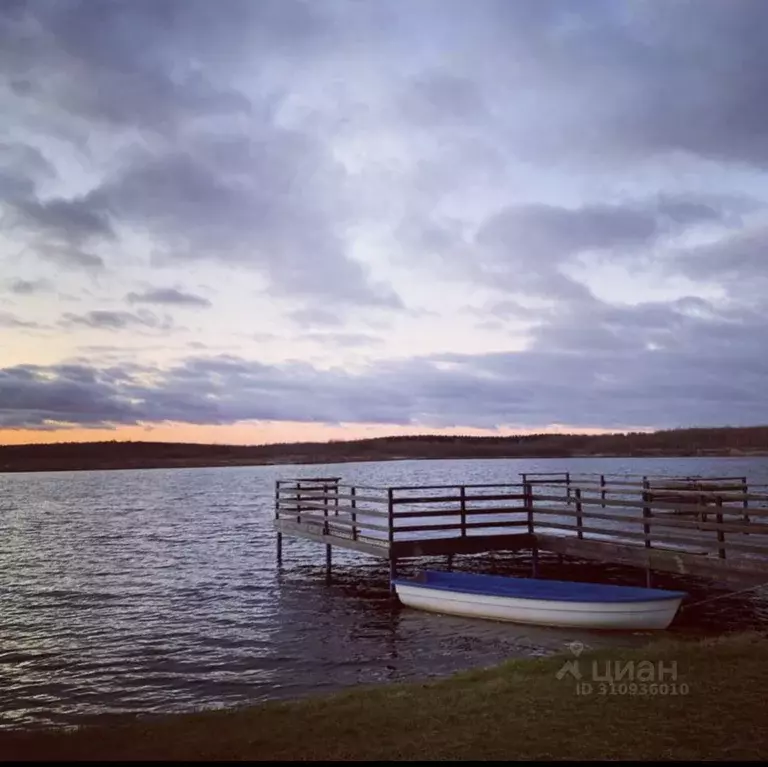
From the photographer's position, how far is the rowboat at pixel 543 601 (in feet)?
45.1

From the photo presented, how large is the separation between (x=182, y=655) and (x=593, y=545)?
9.82m

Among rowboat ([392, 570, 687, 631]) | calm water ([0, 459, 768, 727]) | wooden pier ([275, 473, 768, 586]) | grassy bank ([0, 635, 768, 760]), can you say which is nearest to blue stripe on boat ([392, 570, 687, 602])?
rowboat ([392, 570, 687, 631])

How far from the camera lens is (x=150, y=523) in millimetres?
47062

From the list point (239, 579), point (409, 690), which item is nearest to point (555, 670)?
point (409, 690)

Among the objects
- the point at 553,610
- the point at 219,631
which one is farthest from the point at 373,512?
the point at 553,610

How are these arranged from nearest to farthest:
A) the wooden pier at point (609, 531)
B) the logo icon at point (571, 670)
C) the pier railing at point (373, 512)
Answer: the logo icon at point (571, 670)
the wooden pier at point (609, 531)
the pier railing at point (373, 512)

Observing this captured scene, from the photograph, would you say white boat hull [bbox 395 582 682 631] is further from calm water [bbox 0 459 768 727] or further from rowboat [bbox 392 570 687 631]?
calm water [bbox 0 459 768 727]

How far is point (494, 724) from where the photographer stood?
7.68m

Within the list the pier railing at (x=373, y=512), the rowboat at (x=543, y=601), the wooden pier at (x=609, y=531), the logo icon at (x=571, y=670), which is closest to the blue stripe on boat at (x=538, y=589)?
the rowboat at (x=543, y=601)

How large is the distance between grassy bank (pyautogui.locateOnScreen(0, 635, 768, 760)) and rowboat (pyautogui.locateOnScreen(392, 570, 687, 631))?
3313mm

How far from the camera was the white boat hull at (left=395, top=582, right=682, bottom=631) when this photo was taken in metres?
13.7

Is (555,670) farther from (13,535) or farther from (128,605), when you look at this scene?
(13,535)

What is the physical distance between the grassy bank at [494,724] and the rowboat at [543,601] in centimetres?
331

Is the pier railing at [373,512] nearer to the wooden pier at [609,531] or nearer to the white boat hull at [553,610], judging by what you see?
the wooden pier at [609,531]
